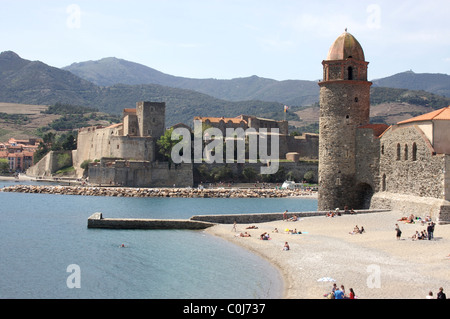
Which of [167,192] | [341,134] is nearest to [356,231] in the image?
[341,134]

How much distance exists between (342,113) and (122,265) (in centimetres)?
1361

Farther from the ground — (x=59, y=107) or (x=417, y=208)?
(x=59, y=107)

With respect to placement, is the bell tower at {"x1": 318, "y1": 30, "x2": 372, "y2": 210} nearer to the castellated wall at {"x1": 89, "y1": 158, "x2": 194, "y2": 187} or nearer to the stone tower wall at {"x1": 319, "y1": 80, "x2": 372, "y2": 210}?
the stone tower wall at {"x1": 319, "y1": 80, "x2": 372, "y2": 210}

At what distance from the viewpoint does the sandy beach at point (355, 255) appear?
1520cm

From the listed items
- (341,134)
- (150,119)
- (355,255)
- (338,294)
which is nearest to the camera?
(338,294)

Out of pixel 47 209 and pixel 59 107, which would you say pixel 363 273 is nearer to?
pixel 47 209

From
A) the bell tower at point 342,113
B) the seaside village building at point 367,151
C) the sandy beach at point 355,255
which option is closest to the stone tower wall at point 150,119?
the seaside village building at point 367,151

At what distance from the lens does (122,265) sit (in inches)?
792

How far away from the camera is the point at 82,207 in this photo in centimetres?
A: 4194

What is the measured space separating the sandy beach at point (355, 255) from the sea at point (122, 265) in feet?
2.51

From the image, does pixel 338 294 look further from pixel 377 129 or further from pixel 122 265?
pixel 377 129

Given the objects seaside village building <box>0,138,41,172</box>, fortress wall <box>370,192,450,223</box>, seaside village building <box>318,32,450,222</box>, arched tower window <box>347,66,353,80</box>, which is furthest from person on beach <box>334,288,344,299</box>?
seaside village building <box>0,138,41,172</box>

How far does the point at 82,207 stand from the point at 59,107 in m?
131
